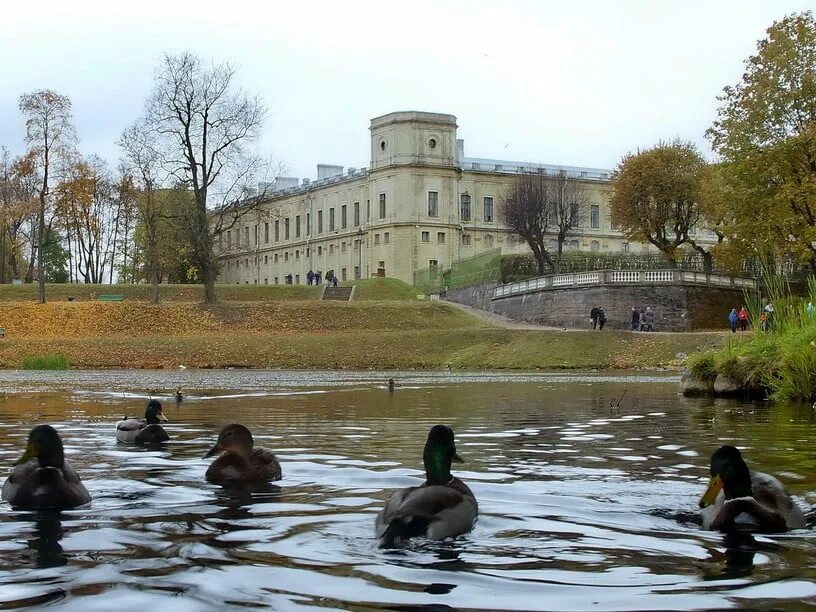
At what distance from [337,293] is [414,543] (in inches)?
2815

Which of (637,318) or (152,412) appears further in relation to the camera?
(637,318)

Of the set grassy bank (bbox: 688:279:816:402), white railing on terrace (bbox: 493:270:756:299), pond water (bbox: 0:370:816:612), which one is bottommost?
pond water (bbox: 0:370:816:612)

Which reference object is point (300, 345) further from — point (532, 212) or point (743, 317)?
point (532, 212)

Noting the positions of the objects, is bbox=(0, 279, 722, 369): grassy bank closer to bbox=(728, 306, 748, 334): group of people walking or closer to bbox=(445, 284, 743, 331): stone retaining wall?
bbox=(445, 284, 743, 331): stone retaining wall

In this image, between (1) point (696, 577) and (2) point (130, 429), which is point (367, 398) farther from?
(1) point (696, 577)

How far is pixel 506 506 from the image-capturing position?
24.3ft

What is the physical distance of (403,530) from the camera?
5.87 metres

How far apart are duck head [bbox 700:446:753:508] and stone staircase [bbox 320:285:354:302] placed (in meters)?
69.7

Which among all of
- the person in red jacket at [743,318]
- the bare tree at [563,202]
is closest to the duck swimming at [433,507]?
the person in red jacket at [743,318]

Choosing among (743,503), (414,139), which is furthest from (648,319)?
(743,503)

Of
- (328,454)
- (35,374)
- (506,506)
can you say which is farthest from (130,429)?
(35,374)

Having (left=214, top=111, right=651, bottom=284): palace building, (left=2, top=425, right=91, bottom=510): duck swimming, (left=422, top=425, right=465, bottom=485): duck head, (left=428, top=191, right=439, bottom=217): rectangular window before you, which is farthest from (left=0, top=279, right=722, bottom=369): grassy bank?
(left=428, top=191, right=439, bottom=217): rectangular window

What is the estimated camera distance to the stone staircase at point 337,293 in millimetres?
76312

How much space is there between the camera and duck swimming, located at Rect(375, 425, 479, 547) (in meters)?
5.89
